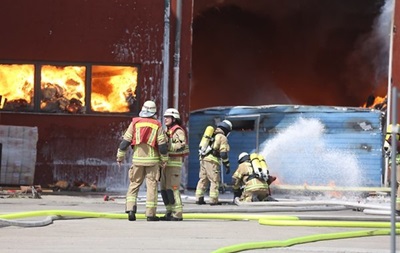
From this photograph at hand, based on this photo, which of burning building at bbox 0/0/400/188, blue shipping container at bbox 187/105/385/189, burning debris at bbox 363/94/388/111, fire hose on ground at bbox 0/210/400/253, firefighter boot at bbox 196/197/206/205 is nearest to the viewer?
fire hose on ground at bbox 0/210/400/253

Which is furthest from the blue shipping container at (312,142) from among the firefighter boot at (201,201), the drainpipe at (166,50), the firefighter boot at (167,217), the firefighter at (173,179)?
the firefighter boot at (167,217)

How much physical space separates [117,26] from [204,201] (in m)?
4.84

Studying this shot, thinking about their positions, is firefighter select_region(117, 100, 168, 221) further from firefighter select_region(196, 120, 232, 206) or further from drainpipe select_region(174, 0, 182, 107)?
drainpipe select_region(174, 0, 182, 107)

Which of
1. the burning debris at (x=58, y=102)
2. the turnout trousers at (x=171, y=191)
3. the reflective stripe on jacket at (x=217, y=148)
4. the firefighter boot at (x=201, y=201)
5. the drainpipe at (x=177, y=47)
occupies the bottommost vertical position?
the firefighter boot at (x=201, y=201)

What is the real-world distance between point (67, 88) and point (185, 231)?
9650 mm

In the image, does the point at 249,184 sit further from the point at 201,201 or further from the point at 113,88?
the point at 113,88

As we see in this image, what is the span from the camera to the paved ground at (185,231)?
1030 cm

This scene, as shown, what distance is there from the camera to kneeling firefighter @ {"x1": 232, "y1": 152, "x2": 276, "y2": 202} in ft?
58.3

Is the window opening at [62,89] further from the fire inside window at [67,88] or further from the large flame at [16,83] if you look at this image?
the large flame at [16,83]

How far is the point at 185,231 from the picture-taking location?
12125mm

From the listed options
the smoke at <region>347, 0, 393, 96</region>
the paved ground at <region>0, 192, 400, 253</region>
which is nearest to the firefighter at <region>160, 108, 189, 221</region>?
the paved ground at <region>0, 192, 400, 253</region>

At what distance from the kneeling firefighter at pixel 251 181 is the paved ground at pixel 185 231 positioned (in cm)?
117

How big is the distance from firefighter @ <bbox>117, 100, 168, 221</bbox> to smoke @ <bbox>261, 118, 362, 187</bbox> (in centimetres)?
779

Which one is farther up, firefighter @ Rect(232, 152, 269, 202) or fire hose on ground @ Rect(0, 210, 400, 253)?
firefighter @ Rect(232, 152, 269, 202)
